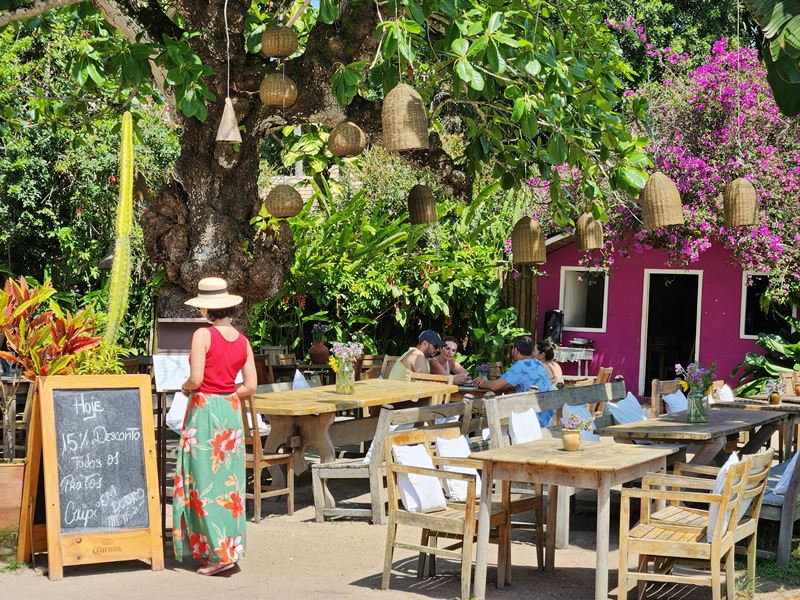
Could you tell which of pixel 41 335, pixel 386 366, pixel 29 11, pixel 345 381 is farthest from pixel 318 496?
pixel 386 366

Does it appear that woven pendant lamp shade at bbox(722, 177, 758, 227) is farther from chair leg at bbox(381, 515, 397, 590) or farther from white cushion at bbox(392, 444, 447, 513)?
chair leg at bbox(381, 515, 397, 590)

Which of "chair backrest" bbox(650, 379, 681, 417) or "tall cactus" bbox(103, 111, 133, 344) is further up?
"tall cactus" bbox(103, 111, 133, 344)

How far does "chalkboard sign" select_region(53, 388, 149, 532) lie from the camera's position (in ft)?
20.5

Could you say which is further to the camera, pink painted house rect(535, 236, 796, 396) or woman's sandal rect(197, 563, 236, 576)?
pink painted house rect(535, 236, 796, 396)

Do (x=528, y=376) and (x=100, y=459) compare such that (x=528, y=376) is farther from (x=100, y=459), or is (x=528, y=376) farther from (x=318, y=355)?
(x=318, y=355)

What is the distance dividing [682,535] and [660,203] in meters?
3.47

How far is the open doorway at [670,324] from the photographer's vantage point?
62.4ft

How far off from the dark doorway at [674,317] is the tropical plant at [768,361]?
3477 mm

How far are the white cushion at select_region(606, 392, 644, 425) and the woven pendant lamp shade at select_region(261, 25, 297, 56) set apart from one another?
3.85 meters

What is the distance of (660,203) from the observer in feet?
28.0

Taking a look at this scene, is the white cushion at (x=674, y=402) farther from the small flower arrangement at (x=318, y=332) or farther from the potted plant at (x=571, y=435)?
the small flower arrangement at (x=318, y=332)

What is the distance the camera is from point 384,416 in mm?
7551

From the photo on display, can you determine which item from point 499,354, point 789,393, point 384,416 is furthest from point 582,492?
point 499,354

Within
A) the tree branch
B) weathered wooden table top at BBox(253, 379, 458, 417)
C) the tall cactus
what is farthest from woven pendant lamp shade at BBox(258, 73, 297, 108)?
weathered wooden table top at BBox(253, 379, 458, 417)
